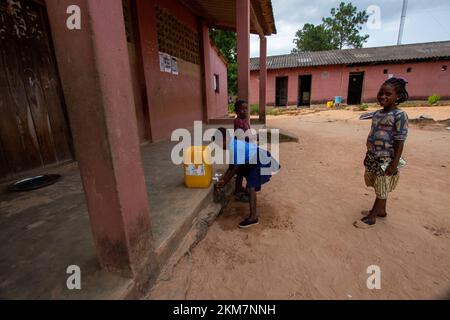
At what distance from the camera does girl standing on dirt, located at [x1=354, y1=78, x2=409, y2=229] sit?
223 cm

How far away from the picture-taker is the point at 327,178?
13.6 ft


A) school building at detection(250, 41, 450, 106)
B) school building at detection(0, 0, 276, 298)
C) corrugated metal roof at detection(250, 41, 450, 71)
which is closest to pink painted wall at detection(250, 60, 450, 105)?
school building at detection(250, 41, 450, 106)

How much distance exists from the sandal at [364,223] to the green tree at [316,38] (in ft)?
136

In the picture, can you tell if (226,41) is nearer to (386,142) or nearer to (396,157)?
(386,142)

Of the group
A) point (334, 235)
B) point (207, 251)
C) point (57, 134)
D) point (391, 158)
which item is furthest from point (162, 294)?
point (57, 134)

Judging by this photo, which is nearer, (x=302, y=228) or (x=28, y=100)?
(x=302, y=228)

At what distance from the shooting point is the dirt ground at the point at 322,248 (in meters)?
1.76

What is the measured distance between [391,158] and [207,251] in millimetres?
1975

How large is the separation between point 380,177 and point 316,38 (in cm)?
Answer: 4188

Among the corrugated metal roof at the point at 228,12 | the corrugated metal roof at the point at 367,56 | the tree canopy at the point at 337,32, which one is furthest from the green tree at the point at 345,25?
the corrugated metal roof at the point at 228,12

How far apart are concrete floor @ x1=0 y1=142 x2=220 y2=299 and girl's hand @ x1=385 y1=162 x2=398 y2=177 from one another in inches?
72.0

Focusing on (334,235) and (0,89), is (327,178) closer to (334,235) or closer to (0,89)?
(334,235)

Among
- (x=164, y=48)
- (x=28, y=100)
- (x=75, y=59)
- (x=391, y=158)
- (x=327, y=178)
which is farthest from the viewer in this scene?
(x=164, y=48)

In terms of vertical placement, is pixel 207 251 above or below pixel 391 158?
below
